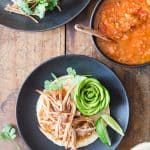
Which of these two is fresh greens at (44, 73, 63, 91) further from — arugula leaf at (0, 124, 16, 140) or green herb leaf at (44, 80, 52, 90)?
arugula leaf at (0, 124, 16, 140)

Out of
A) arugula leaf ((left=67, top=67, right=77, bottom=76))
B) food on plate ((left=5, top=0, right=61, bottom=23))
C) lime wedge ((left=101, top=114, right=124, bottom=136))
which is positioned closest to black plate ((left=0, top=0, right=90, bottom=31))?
food on plate ((left=5, top=0, right=61, bottom=23))

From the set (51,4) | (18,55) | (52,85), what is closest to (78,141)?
(52,85)

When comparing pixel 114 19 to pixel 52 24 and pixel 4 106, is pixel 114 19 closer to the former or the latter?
pixel 52 24

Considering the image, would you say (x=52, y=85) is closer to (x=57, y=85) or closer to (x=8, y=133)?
(x=57, y=85)

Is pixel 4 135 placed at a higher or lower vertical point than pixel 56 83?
lower

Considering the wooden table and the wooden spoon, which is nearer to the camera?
the wooden spoon

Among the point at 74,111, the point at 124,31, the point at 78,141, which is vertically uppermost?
the point at 124,31

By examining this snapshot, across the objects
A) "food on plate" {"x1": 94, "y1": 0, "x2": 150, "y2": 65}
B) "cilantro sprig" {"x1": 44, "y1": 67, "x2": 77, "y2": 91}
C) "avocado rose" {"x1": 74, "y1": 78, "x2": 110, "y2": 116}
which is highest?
"food on plate" {"x1": 94, "y1": 0, "x2": 150, "y2": 65}
